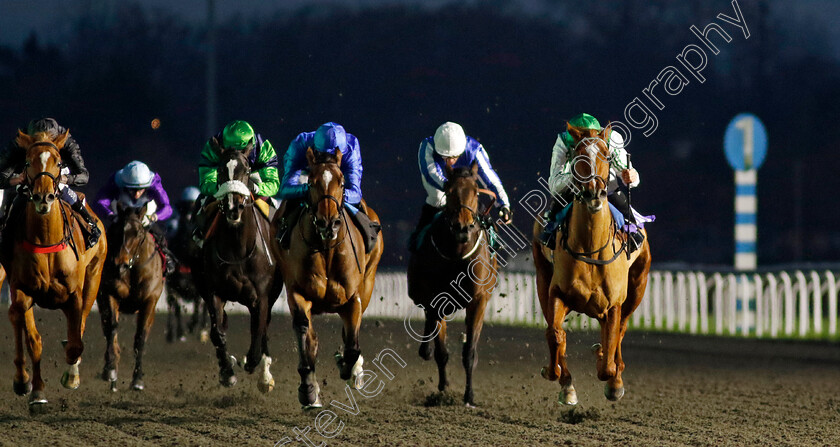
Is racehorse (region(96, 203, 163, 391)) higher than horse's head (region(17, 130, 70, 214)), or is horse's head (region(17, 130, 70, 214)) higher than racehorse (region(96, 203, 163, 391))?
horse's head (region(17, 130, 70, 214))

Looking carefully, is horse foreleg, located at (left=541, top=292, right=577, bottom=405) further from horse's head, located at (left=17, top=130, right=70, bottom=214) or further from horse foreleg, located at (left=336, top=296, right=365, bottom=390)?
horse's head, located at (left=17, top=130, right=70, bottom=214)

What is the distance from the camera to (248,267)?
9.39m

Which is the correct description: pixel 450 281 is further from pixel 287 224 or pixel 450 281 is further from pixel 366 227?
pixel 287 224

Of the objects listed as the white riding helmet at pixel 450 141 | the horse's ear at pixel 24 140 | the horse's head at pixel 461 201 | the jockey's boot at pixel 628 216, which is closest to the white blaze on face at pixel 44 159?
the horse's ear at pixel 24 140

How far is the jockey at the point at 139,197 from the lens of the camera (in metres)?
10.6

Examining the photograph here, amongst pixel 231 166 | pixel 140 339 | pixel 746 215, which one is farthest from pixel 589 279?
pixel 746 215

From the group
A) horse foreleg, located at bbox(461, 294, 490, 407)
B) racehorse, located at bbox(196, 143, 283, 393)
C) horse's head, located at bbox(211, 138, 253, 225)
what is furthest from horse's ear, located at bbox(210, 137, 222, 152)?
horse foreleg, located at bbox(461, 294, 490, 407)

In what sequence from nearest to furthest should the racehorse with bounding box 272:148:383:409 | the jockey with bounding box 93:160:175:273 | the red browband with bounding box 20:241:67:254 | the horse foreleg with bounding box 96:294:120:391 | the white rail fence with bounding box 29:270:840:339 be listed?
the racehorse with bounding box 272:148:383:409
the red browband with bounding box 20:241:67:254
the horse foreleg with bounding box 96:294:120:391
the jockey with bounding box 93:160:175:273
the white rail fence with bounding box 29:270:840:339

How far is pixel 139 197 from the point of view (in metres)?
10.7

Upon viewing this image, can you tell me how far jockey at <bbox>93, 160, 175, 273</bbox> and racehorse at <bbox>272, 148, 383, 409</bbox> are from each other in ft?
8.57

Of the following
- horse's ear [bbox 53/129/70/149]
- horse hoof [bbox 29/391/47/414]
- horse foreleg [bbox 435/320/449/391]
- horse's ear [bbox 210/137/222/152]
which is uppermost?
horse's ear [bbox 210/137/222/152]

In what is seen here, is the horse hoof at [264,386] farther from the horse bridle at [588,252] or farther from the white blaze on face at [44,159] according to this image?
the horse bridle at [588,252]

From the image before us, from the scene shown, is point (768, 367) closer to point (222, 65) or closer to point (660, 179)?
point (660, 179)

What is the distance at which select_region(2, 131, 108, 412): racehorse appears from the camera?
8.09 metres
